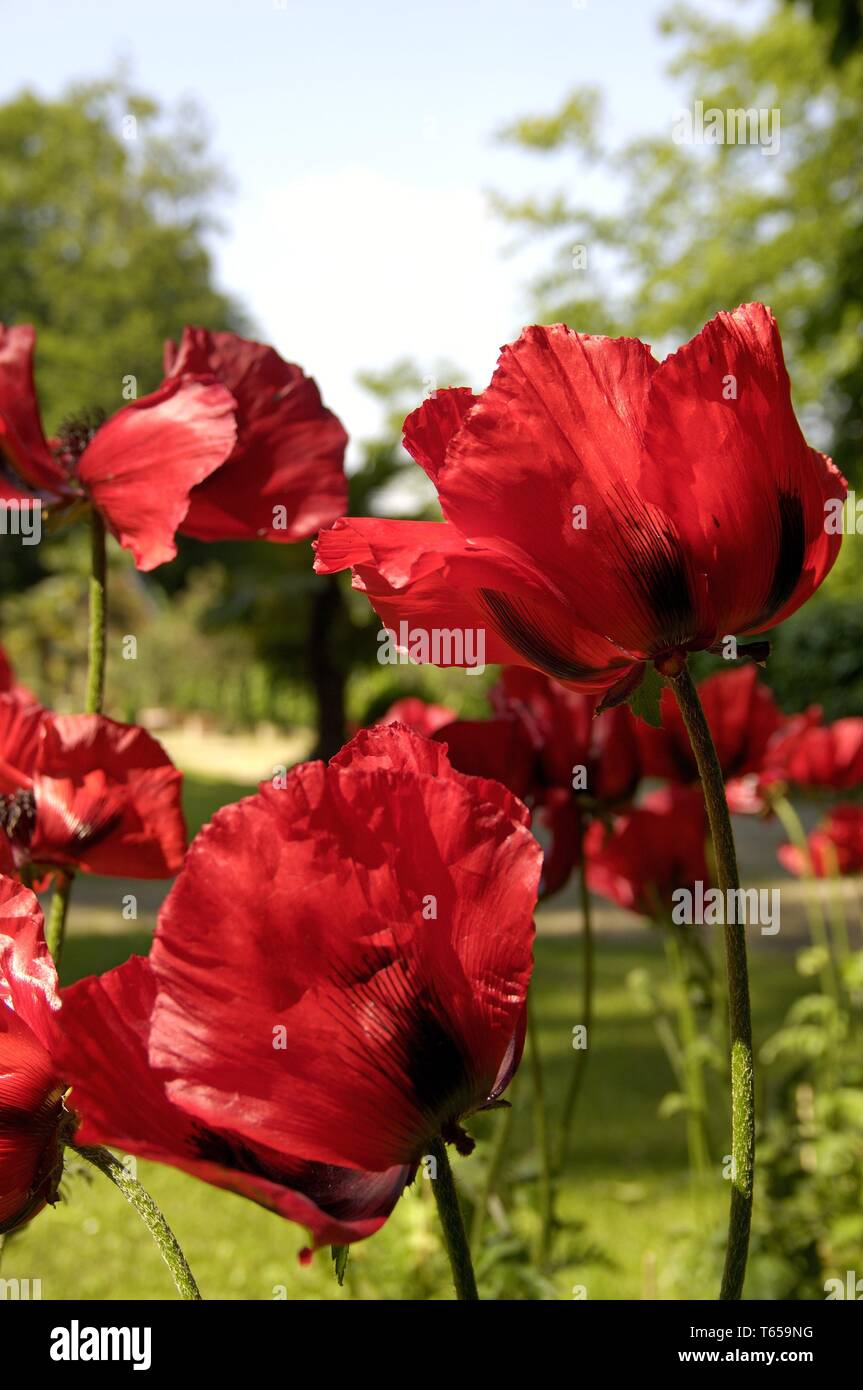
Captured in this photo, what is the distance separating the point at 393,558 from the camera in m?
0.55

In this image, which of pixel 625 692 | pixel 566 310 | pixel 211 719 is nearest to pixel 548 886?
pixel 625 692

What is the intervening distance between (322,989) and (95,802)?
0.42 metres

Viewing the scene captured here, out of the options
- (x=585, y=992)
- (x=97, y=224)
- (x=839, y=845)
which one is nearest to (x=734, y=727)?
(x=585, y=992)

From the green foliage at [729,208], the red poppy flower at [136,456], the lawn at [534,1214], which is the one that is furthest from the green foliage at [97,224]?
the red poppy flower at [136,456]

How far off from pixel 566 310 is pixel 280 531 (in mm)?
19545

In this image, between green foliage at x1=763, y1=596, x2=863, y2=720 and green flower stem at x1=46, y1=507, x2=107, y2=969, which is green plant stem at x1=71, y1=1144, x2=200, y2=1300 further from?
green foliage at x1=763, y1=596, x2=863, y2=720

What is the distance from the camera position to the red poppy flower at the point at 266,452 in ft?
3.00

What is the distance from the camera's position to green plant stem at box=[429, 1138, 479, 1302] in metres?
0.48

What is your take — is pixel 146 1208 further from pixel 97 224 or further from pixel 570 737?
pixel 97 224

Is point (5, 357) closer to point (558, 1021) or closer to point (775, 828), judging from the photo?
point (558, 1021)

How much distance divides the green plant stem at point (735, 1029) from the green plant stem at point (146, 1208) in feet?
0.66

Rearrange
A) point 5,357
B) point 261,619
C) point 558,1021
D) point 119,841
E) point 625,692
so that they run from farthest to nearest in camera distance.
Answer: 1. point 261,619
2. point 558,1021
3. point 5,357
4. point 119,841
5. point 625,692

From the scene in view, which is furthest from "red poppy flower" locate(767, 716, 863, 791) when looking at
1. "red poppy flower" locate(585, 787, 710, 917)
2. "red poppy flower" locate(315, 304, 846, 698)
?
"red poppy flower" locate(315, 304, 846, 698)

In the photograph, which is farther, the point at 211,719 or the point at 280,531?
the point at 211,719
